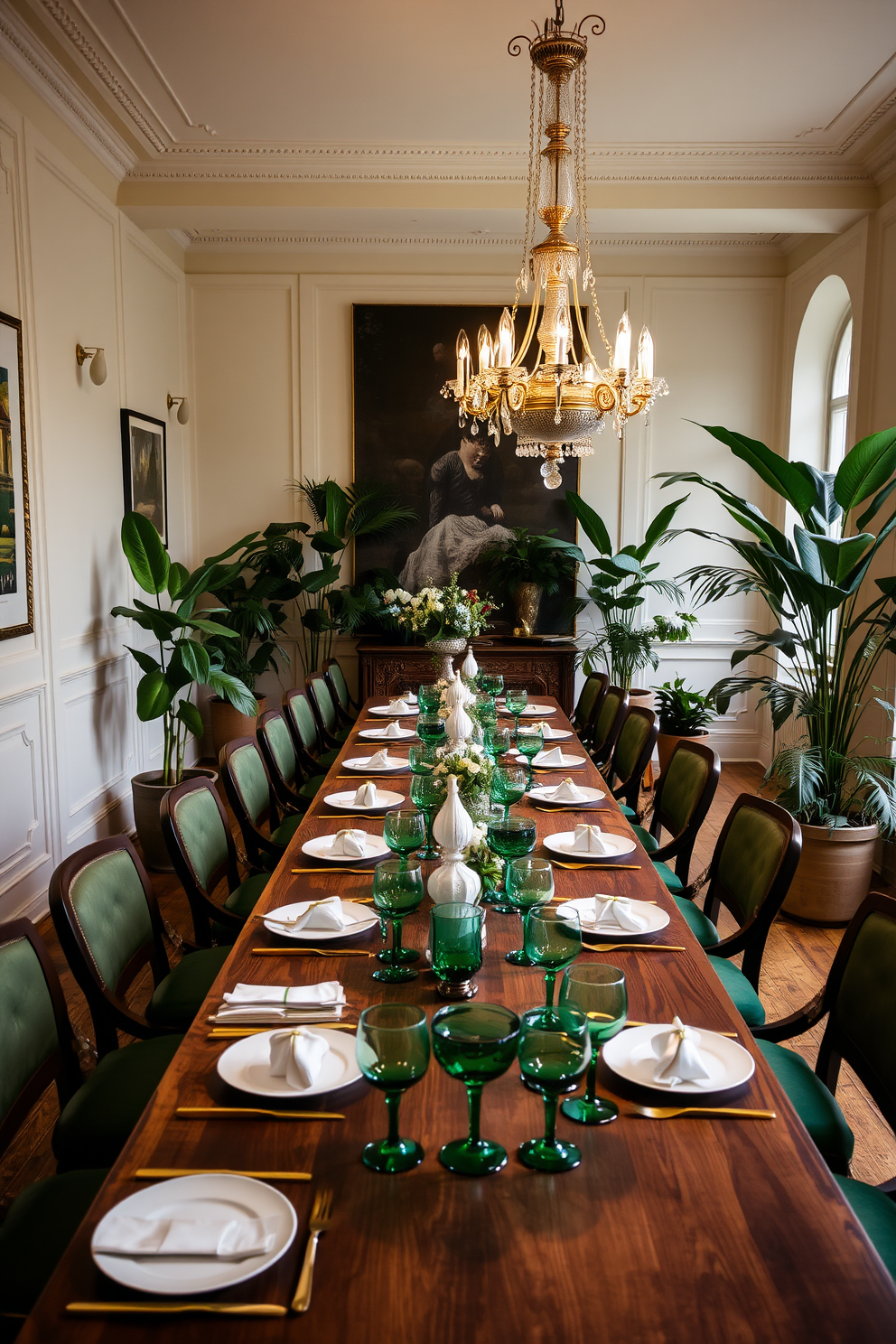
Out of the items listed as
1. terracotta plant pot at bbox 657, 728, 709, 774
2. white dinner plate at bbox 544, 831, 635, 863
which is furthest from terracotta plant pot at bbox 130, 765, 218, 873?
terracotta plant pot at bbox 657, 728, 709, 774

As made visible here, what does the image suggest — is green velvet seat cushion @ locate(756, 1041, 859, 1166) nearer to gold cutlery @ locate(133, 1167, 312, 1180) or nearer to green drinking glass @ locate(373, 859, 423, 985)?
green drinking glass @ locate(373, 859, 423, 985)

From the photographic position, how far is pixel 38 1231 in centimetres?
145

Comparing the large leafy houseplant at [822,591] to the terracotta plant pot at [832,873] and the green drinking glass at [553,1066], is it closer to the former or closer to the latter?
the terracotta plant pot at [832,873]

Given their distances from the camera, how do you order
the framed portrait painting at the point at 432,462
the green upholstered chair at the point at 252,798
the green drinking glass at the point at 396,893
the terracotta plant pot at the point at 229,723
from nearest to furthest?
1. the green drinking glass at the point at 396,893
2. the green upholstered chair at the point at 252,798
3. the terracotta plant pot at the point at 229,723
4. the framed portrait painting at the point at 432,462

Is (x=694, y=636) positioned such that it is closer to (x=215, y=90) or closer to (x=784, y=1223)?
(x=215, y=90)

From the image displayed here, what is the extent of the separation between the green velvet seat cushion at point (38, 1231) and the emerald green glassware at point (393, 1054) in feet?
1.71

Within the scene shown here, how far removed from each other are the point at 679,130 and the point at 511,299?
197 centimetres

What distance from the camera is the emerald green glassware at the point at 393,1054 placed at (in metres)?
1.16

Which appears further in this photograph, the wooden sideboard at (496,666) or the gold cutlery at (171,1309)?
the wooden sideboard at (496,666)

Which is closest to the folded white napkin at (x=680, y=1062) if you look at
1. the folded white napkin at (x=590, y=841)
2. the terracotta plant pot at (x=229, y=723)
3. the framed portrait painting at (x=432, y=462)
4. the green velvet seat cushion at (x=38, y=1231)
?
the green velvet seat cushion at (x=38, y=1231)

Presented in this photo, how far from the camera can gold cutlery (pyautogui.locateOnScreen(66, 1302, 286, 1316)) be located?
3.21 feet

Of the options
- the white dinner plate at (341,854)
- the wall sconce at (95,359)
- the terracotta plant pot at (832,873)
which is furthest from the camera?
the wall sconce at (95,359)

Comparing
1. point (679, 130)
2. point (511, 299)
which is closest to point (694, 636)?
point (511, 299)

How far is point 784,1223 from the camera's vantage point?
112 cm
